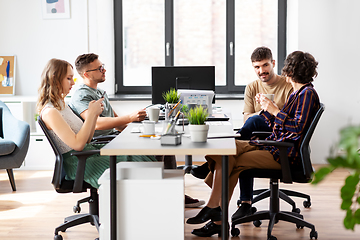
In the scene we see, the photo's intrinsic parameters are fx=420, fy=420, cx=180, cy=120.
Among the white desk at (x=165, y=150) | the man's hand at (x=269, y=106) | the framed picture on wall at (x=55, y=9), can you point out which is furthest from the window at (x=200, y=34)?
the white desk at (x=165, y=150)

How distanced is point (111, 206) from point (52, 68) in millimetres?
984

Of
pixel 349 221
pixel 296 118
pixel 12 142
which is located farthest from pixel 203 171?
pixel 349 221

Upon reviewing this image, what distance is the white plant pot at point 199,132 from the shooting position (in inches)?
82.0

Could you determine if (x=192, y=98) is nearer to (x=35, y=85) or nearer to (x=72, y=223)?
(x=72, y=223)

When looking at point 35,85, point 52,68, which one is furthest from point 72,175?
point 35,85

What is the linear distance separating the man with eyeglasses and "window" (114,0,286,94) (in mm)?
2124

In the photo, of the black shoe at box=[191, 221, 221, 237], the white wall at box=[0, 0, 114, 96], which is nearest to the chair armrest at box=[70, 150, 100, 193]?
the black shoe at box=[191, 221, 221, 237]

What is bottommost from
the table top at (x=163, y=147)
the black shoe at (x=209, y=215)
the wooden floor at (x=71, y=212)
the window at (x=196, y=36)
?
the wooden floor at (x=71, y=212)

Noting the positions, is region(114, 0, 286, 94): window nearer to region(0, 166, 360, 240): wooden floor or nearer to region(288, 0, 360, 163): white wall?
region(288, 0, 360, 163): white wall

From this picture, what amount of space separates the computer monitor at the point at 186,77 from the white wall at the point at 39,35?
175 centimetres

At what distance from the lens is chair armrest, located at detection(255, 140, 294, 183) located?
2.40 m

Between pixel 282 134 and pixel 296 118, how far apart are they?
0.14 meters

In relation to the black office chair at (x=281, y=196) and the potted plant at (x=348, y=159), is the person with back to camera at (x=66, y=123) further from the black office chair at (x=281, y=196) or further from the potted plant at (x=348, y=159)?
the potted plant at (x=348, y=159)

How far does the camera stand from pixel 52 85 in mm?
2498
